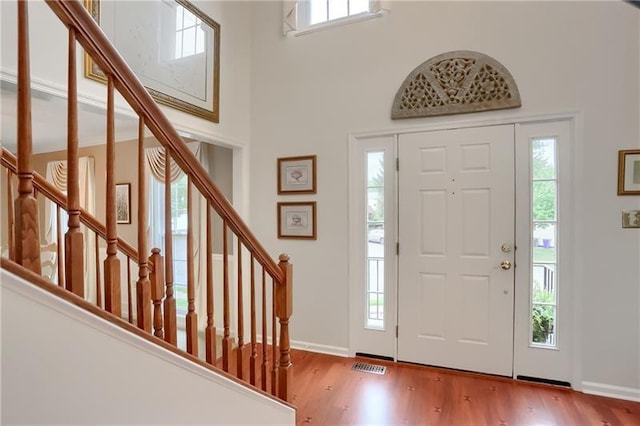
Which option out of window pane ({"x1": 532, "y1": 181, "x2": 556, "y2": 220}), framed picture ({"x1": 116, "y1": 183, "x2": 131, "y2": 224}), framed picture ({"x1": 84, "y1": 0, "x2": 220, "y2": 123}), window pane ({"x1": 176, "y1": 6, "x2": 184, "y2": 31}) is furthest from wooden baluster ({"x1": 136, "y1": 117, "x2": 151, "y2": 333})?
→ framed picture ({"x1": 116, "y1": 183, "x2": 131, "y2": 224})

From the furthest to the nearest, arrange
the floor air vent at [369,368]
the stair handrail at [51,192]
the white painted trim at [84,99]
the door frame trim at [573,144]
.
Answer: the floor air vent at [369,368] < the door frame trim at [573,144] < the white painted trim at [84,99] < the stair handrail at [51,192]

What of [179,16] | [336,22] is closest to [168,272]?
[179,16]

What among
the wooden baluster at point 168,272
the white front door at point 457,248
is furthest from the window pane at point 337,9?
the wooden baluster at point 168,272

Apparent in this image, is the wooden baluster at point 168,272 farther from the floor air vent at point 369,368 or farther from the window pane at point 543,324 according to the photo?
the window pane at point 543,324

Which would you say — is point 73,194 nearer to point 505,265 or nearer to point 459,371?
point 505,265

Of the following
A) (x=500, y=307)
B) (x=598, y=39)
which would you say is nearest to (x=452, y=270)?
(x=500, y=307)

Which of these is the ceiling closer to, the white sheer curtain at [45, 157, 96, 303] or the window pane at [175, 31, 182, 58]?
the white sheer curtain at [45, 157, 96, 303]

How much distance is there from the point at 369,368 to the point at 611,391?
5.81 feet

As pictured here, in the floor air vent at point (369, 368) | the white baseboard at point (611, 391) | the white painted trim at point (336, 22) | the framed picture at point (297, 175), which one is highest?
the white painted trim at point (336, 22)

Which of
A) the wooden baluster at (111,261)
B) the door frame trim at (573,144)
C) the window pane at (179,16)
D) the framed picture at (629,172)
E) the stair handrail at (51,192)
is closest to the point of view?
the wooden baluster at (111,261)

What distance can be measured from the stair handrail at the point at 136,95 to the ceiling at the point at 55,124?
1344 mm

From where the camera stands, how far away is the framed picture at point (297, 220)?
3.36 metres

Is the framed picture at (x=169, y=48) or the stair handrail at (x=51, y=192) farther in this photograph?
the framed picture at (x=169, y=48)

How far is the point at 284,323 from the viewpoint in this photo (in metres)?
1.87
